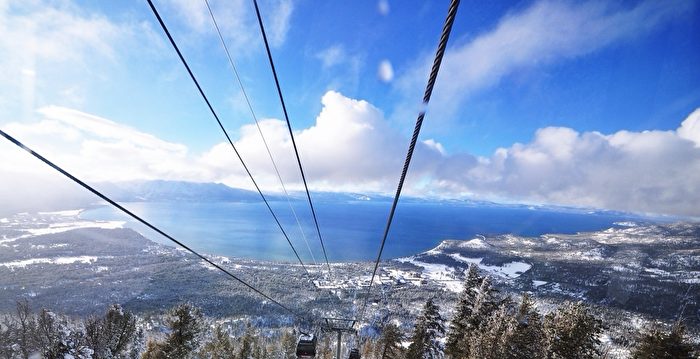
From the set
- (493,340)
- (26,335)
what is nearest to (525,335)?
(493,340)

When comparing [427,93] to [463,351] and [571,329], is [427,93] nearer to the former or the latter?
[571,329]

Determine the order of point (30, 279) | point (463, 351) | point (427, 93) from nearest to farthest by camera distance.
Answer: point (427, 93) < point (463, 351) < point (30, 279)

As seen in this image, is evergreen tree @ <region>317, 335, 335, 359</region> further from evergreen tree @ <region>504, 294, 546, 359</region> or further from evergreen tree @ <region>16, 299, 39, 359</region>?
evergreen tree @ <region>504, 294, 546, 359</region>

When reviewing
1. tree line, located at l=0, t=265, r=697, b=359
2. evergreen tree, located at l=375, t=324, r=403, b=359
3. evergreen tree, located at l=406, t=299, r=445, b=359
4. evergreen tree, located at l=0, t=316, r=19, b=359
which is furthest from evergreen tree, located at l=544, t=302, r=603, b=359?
evergreen tree, located at l=0, t=316, r=19, b=359

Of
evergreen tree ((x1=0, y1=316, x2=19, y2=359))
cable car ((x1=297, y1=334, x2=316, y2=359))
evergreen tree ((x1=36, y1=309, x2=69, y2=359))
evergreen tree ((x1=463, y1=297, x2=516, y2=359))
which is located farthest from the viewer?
evergreen tree ((x1=0, y1=316, x2=19, y2=359))

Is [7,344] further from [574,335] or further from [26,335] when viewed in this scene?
[574,335]

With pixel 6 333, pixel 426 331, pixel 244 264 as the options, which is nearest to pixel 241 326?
pixel 244 264

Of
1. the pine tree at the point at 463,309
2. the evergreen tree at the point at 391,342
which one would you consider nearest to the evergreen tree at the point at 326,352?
the evergreen tree at the point at 391,342
